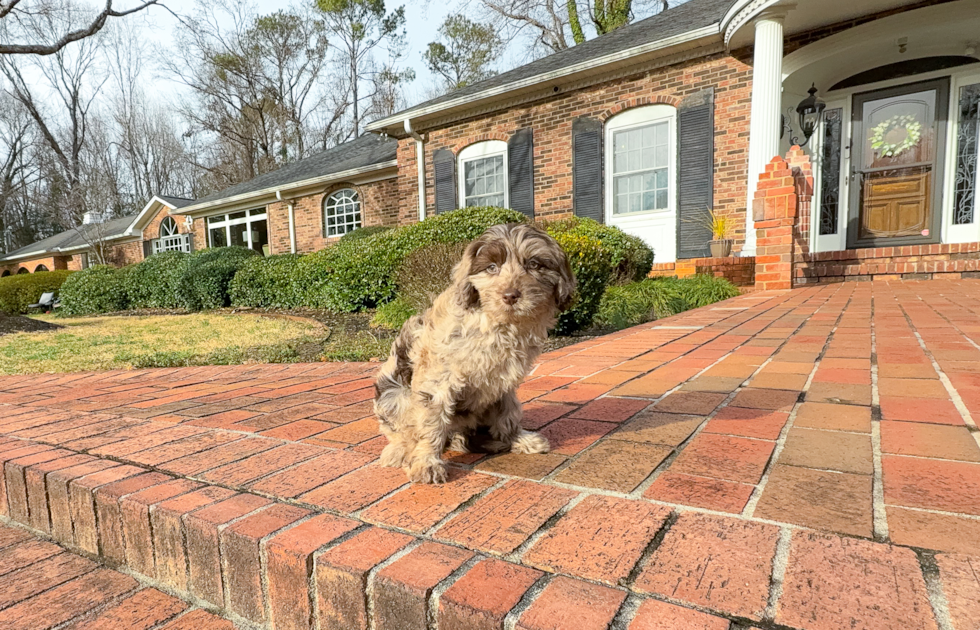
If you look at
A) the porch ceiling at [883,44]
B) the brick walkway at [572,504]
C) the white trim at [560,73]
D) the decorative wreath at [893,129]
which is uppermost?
the white trim at [560,73]

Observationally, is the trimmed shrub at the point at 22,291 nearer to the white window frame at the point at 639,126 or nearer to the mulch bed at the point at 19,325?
the mulch bed at the point at 19,325

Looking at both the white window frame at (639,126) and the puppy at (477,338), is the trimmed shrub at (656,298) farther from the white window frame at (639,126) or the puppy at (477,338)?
the puppy at (477,338)

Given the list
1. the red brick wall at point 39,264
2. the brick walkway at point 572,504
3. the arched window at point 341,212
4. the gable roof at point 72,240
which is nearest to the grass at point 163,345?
the brick walkway at point 572,504

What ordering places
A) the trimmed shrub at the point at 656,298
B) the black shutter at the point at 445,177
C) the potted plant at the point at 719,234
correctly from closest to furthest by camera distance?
the trimmed shrub at the point at 656,298
the potted plant at the point at 719,234
the black shutter at the point at 445,177

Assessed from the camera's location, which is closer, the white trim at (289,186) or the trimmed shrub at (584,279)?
the trimmed shrub at (584,279)

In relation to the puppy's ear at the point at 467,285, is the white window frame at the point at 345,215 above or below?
above

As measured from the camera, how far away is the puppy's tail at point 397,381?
6.04 feet

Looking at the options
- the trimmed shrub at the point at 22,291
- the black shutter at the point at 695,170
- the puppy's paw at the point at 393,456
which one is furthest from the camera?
the trimmed shrub at the point at 22,291

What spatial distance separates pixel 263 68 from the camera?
30.5 metres

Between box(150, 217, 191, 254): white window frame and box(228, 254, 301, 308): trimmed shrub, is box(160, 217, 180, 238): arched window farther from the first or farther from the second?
box(228, 254, 301, 308): trimmed shrub

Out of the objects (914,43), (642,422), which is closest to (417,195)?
(914,43)

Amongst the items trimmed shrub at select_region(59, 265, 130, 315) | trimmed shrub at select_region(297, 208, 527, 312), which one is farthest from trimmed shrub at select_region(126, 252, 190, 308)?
trimmed shrub at select_region(297, 208, 527, 312)

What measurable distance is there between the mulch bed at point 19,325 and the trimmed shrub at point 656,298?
1020cm

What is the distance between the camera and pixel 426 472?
1683 millimetres
